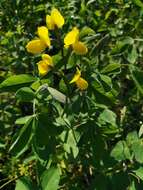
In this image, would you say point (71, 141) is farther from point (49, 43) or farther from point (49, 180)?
point (49, 43)

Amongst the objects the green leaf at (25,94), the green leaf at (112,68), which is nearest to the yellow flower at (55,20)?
the green leaf at (25,94)

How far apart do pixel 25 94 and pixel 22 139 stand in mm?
140

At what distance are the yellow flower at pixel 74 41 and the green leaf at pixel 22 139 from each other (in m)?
0.26

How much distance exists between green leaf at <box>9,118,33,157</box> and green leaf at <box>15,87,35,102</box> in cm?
8

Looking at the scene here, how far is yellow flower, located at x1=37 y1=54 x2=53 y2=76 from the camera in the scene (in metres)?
1.55

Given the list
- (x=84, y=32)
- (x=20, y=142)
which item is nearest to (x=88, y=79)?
(x=84, y=32)

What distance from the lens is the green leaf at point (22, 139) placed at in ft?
5.20

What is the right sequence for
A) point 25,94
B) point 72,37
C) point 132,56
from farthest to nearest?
point 132,56 → point 25,94 → point 72,37

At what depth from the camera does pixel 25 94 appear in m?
1.61

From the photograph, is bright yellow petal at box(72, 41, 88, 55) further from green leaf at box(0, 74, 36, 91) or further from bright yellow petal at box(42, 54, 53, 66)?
green leaf at box(0, 74, 36, 91)

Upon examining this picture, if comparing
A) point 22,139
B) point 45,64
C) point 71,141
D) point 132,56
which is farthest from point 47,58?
point 132,56

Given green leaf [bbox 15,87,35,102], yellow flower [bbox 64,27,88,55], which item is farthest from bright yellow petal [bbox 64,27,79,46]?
green leaf [bbox 15,87,35,102]

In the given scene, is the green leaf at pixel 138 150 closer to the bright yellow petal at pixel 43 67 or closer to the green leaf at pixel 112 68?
the green leaf at pixel 112 68

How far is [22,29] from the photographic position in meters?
2.50
